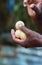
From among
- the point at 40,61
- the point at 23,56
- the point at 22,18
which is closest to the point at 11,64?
the point at 23,56

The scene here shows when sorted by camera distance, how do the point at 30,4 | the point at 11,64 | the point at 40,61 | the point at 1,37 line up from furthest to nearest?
the point at 1,37 → the point at 11,64 → the point at 40,61 → the point at 30,4

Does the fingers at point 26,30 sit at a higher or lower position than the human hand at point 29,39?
higher

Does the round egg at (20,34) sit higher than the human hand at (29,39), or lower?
higher

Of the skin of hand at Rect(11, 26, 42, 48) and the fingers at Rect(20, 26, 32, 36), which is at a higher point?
the fingers at Rect(20, 26, 32, 36)

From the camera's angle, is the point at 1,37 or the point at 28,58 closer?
the point at 28,58

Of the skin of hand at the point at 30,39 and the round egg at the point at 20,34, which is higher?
the round egg at the point at 20,34

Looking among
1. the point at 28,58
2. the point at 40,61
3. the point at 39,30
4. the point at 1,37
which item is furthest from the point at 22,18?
the point at 1,37

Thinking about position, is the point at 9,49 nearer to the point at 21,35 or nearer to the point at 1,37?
the point at 1,37

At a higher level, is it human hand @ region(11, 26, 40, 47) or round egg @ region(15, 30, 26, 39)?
round egg @ region(15, 30, 26, 39)

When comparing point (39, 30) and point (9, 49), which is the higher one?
point (9, 49)

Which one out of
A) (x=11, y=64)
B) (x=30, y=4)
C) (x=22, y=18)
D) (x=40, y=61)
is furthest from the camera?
(x=11, y=64)

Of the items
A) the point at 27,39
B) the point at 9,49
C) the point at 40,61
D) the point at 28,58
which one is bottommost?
the point at 27,39
